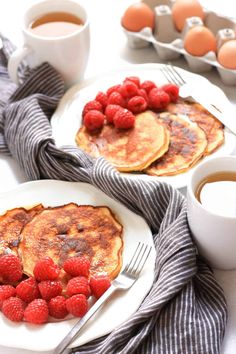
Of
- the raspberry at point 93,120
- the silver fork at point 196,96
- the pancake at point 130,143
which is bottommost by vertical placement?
the pancake at point 130,143

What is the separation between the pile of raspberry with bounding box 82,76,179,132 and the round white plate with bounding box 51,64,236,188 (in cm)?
4

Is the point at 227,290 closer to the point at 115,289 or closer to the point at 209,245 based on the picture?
the point at 209,245

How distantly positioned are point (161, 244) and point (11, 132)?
495 mm

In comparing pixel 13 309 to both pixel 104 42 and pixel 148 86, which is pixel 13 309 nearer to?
pixel 148 86

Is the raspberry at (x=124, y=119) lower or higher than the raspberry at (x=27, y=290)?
higher

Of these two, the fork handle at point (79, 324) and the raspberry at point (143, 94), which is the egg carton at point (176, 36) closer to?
the raspberry at point (143, 94)

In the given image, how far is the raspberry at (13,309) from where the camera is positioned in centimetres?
110

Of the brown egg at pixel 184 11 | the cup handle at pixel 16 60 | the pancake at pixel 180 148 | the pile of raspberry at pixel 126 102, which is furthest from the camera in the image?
the brown egg at pixel 184 11

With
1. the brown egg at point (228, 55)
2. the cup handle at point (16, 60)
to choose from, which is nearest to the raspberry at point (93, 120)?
the cup handle at point (16, 60)

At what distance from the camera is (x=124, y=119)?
1.46 m

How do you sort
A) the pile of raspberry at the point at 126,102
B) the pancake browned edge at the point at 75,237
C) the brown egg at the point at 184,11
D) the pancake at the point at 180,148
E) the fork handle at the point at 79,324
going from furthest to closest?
the brown egg at the point at 184,11
the pile of raspberry at the point at 126,102
the pancake at the point at 180,148
the pancake browned edge at the point at 75,237
the fork handle at the point at 79,324

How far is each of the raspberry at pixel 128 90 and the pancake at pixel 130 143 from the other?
6 cm

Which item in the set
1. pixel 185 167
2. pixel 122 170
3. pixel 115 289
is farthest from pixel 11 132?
pixel 115 289

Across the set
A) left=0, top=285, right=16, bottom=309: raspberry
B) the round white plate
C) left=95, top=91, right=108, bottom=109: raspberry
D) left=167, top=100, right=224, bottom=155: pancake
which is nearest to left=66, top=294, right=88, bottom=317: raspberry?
left=0, top=285, right=16, bottom=309: raspberry
